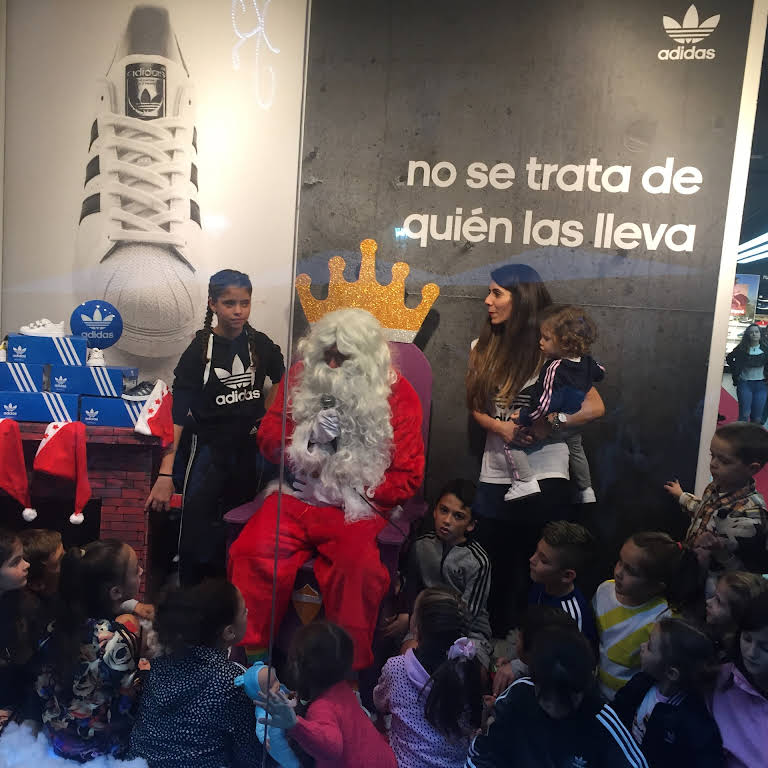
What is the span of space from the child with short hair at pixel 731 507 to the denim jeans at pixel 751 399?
0.09 feet

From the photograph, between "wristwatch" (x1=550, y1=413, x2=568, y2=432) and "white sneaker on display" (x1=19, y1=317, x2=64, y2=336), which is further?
"white sneaker on display" (x1=19, y1=317, x2=64, y2=336)

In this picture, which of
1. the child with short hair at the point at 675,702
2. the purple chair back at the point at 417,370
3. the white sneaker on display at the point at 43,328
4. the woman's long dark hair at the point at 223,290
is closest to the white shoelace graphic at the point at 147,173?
the woman's long dark hair at the point at 223,290

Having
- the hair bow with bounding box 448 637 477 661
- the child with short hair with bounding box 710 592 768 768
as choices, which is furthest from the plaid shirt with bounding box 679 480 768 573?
the hair bow with bounding box 448 637 477 661

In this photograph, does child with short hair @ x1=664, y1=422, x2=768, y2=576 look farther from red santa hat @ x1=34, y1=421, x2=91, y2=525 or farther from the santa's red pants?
red santa hat @ x1=34, y1=421, x2=91, y2=525

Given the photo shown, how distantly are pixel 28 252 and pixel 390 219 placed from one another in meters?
1.31

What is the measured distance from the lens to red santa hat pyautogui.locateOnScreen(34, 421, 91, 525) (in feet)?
8.18

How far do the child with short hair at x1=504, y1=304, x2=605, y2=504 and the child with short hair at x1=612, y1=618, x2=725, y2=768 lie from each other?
496 mm

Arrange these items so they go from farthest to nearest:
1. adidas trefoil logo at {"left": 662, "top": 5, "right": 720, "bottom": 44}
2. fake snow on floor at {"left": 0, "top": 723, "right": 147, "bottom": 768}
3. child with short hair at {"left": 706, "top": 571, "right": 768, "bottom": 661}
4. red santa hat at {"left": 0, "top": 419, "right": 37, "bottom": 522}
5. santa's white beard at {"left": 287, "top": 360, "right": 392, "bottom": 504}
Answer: red santa hat at {"left": 0, "top": 419, "right": 37, "bottom": 522} < santa's white beard at {"left": 287, "top": 360, "right": 392, "bottom": 504} < fake snow on floor at {"left": 0, "top": 723, "right": 147, "bottom": 768} < child with short hair at {"left": 706, "top": 571, "right": 768, "bottom": 661} < adidas trefoil logo at {"left": 662, "top": 5, "right": 720, "bottom": 44}

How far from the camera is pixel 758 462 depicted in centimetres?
209

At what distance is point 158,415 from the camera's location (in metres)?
2.43

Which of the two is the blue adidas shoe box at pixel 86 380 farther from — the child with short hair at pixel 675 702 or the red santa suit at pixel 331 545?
the child with short hair at pixel 675 702

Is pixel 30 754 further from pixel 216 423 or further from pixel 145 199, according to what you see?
pixel 145 199

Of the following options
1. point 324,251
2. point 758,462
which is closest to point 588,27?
point 324,251

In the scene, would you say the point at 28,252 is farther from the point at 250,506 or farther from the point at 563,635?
the point at 563,635
